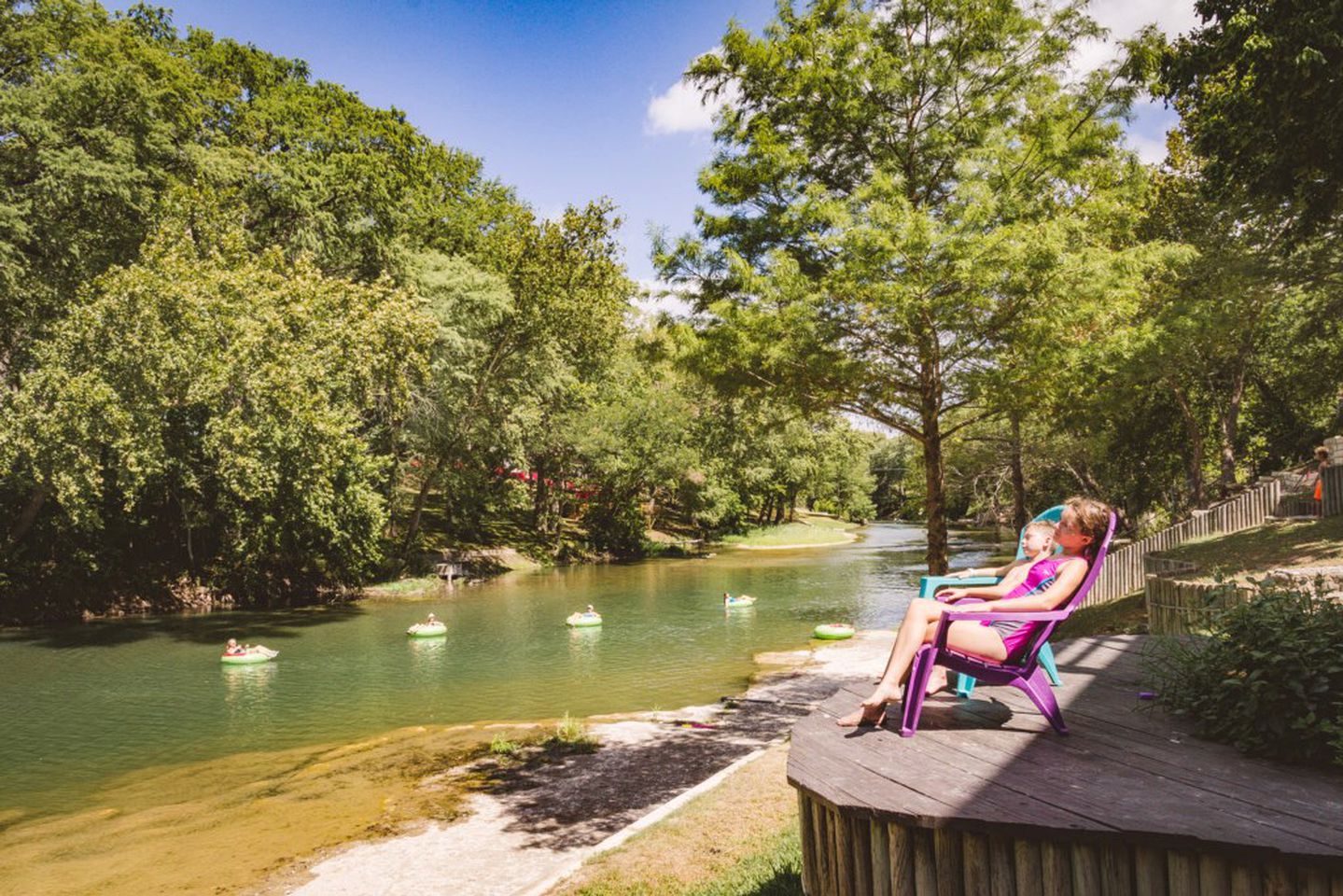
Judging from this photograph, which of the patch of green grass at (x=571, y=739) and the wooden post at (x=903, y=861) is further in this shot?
the patch of green grass at (x=571, y=739)

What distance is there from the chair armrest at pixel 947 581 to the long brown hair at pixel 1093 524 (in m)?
0.98

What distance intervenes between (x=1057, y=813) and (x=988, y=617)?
155 cm

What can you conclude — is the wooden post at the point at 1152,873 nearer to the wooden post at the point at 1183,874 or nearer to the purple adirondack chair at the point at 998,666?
the wooden post at the point at 1183,874

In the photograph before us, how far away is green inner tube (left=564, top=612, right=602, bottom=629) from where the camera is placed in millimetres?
25266

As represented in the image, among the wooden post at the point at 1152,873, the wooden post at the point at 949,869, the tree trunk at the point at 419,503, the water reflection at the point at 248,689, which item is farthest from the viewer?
the tree trunk at the point at 419,503

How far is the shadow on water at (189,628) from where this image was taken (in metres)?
24.8

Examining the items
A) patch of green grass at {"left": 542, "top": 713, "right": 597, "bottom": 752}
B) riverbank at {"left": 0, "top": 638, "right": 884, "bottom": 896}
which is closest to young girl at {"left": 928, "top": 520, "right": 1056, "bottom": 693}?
riverbank at {"left": 0, "top": 638, "right": 884, "bottom": 896}

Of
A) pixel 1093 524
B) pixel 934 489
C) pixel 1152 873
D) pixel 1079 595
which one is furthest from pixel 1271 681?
pixel 934 489

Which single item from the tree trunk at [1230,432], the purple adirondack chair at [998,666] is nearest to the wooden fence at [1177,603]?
the purple adirondack chair at [998,666]

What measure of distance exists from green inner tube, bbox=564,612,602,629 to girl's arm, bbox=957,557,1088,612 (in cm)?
2132

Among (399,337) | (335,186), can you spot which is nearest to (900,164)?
(399,337)

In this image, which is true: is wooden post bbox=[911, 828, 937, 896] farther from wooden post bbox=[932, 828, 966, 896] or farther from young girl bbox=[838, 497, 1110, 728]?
young girl bbox=[838, 497, 1110, 728]

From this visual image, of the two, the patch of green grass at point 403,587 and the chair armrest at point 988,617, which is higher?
the chair armrest at point 988,617

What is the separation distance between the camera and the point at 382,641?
24.3 m
